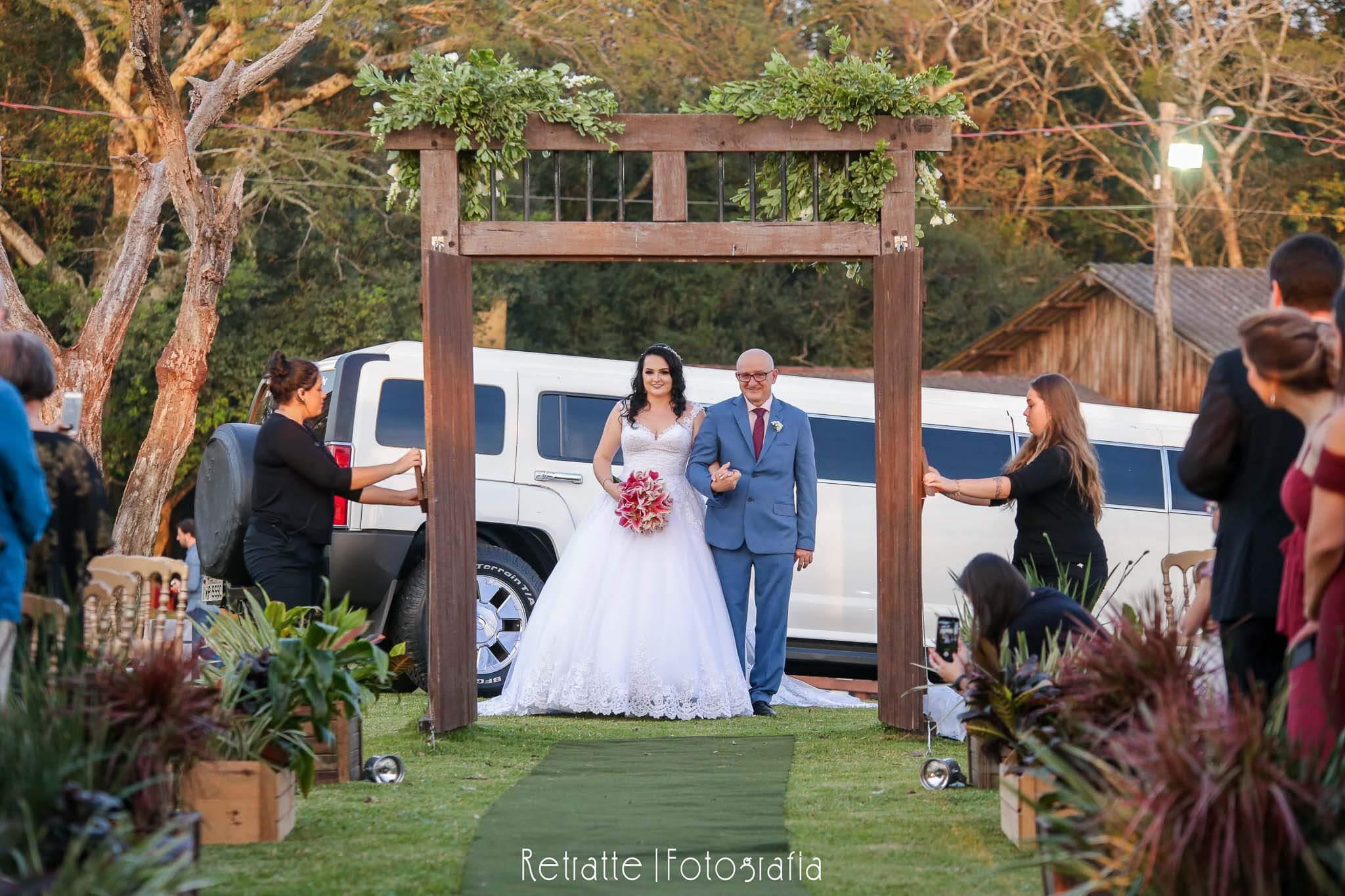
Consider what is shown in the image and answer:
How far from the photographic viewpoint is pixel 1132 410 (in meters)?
12.1

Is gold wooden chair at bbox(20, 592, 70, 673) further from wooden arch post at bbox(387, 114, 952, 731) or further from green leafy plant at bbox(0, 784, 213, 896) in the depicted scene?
wooden arch post at bbox(387, 114, 952, 731)

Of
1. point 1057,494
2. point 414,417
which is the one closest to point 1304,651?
point 1057,494

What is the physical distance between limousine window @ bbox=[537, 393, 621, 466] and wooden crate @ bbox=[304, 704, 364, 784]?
182 inches

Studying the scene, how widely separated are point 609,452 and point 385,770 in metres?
3.65

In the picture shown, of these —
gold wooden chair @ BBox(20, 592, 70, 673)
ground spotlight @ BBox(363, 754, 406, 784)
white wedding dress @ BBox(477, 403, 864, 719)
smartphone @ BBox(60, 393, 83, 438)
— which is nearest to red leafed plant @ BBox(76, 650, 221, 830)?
gold wooden chair @ BBox(20, 592, 70, 673)

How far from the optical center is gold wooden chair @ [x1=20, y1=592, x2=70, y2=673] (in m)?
4.62

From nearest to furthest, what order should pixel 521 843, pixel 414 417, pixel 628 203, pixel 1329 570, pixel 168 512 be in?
pixel 1329 570
pixel 521 843
pixel 414 417
pixel 628 203
pixel 168 512

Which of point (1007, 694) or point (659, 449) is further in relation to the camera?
point (659, 449)

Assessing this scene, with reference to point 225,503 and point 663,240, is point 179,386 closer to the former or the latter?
point 225,503

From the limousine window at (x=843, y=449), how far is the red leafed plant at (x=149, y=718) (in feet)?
23.2

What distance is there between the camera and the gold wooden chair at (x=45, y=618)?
4625mm

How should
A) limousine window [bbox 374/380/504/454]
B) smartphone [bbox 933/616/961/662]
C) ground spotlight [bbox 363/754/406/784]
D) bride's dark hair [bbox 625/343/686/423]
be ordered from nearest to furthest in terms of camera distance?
smartphone [bbox 933/616/961/662], ground spotlight [bbox 363/754/406/784], bride's dark hair [bbox 625/343/686/423], limousine window [bbox 374/380/504/454]

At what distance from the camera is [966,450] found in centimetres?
1181

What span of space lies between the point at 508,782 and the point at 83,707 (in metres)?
2.80
